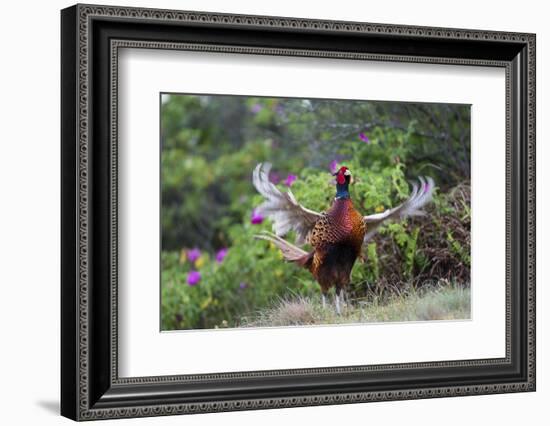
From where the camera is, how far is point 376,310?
4016 millimetres

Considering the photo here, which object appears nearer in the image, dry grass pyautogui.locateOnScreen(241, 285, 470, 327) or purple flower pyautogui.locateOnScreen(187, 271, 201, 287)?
dry grass pyautogui.locateOnScreen(241, 285, 470, 327)

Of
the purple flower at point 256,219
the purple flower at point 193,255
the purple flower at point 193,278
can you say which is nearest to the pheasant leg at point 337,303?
the purple flower at point 256,219

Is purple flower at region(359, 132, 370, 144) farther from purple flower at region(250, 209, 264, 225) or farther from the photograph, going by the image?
purple flower at region(250, 209, 264, 225)

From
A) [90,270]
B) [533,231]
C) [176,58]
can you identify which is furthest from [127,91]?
[533,231]

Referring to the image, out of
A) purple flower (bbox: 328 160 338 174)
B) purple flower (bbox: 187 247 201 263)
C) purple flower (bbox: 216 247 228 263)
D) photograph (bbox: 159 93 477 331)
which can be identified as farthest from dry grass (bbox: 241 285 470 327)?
purple flower (bbox: 187 247 201 263)

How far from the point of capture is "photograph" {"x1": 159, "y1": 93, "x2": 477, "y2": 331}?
4.03 metres

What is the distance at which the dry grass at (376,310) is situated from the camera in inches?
155

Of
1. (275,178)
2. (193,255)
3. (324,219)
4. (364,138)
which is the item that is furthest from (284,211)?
(193,255)

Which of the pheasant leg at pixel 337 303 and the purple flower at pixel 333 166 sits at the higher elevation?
the purple flower at pixel 333 166

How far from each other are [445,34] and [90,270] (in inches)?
62.6

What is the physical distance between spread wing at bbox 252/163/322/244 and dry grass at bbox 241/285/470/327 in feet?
0.91

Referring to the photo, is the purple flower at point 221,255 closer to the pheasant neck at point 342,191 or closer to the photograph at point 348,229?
the photograph at point 348,229

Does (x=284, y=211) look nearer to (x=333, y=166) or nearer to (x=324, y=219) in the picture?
(x=324, y=219)

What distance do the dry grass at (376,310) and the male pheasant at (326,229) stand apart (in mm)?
57
